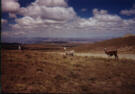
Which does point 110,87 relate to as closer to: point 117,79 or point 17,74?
point 117,79

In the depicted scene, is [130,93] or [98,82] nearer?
[130,93]

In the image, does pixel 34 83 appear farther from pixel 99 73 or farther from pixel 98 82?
pixel 99 73

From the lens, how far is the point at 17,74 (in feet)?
26.3

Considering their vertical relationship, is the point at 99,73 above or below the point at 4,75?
below

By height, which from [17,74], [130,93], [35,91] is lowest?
[130,93]

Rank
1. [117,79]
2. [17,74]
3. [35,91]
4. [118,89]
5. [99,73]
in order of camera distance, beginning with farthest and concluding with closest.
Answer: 1. [99,73]
2. [117,79]
3. [17,74]
4. [118,89]
5. [35,91]

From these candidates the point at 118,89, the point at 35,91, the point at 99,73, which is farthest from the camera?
the point at 99,73

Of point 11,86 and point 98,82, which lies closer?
point 11,86

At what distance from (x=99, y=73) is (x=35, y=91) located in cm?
526

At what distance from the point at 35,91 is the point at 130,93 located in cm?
476

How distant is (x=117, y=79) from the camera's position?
8742 millimetres

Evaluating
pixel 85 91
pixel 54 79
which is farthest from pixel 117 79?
pixel 54 79

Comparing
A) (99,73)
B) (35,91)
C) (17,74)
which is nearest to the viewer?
(35,91)

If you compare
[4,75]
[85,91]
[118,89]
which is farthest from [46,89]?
[118,89]
